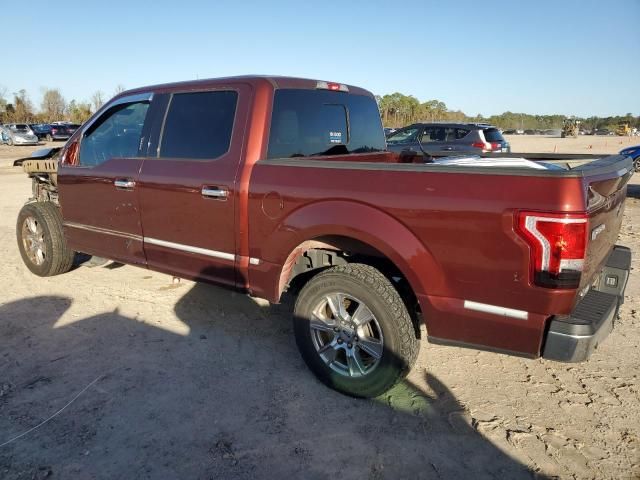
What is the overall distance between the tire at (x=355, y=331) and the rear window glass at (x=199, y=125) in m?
1.28

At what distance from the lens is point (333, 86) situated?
3.93m

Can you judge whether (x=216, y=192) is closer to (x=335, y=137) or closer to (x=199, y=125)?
(x=199, y=125)

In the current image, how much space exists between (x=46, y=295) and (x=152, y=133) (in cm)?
217

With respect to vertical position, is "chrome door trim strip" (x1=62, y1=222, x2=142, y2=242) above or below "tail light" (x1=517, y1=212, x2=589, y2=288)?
below

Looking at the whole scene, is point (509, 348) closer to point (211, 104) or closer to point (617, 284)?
point (617, 284)

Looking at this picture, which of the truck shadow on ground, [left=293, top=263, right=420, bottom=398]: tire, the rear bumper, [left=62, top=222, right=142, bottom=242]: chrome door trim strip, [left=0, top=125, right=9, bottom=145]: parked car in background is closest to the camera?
the rear bumper

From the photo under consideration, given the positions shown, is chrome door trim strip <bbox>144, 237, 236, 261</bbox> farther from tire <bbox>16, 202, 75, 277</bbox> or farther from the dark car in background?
the dark car in background

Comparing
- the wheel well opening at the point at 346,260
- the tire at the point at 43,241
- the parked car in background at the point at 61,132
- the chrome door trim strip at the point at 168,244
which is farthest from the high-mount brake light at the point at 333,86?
the parked car in background at the point at 61,132

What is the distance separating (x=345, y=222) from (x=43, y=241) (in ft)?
13.0

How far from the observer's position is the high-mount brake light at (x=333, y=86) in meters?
3.82

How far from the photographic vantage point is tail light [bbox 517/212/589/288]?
2.16 m

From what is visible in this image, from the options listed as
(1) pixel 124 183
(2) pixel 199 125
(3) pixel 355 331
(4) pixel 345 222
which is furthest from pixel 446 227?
(1) pixel 124 183

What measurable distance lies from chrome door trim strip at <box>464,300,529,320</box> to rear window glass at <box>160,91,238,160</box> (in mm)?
1963

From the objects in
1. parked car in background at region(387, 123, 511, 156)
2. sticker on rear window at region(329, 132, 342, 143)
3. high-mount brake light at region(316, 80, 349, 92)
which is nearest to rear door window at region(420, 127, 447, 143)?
parked car in background at region(387, 123, 511, 156)
